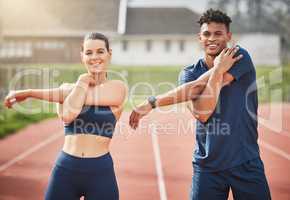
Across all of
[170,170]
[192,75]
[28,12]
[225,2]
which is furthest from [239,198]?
[28,12]

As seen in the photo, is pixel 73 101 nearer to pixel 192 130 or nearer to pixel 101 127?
pixel 101 127

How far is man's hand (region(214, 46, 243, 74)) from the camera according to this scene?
1.63 metres

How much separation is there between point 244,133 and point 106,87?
52 cm

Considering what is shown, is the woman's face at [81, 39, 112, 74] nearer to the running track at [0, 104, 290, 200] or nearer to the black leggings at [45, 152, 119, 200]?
the black leggings at [45, 152, 119, 200]

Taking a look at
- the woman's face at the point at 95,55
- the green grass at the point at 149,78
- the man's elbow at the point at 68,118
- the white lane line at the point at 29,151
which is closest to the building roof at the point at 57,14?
the green grass at the point at 149,78

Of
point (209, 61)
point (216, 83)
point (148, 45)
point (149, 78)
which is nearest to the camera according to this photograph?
point (216, 83)

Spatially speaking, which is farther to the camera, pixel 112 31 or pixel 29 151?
pixel 29 151

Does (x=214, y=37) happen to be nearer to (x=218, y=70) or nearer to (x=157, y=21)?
(x=218, y=70)

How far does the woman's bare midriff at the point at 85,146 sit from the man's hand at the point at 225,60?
475mm

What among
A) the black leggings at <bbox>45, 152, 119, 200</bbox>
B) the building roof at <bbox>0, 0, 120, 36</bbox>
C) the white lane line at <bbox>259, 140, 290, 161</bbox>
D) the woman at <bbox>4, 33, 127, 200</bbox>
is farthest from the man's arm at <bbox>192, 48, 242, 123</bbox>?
the building roof at <bbox>0, 0, 120, 36</bbox>

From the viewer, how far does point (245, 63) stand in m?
1.66

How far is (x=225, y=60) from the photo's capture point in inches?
64.1

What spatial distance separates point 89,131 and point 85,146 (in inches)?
2.1

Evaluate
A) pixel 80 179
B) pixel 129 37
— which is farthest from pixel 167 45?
pixel 80 179
